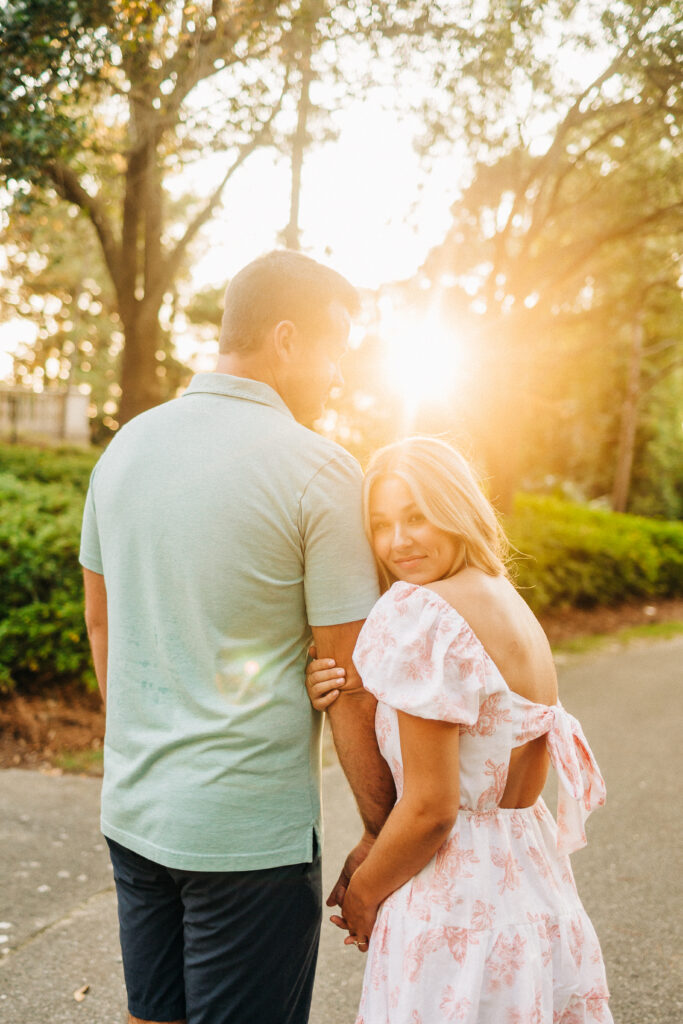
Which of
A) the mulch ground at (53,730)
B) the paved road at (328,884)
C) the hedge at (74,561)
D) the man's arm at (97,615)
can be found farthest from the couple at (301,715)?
the mulch ground at (53,730)

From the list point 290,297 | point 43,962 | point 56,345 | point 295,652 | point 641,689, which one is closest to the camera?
point 295,652

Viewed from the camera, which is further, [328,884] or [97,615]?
[328,884]

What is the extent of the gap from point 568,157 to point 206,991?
1142 centimetres

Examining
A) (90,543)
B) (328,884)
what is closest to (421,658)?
(90,543)

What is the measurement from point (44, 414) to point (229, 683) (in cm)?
2396

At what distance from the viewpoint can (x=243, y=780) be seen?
1.65 meters

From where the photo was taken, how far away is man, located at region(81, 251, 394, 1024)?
1.67 meters

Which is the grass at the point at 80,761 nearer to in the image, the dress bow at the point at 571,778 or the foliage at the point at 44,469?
the dress bow at the point at 571,778

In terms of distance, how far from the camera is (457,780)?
1739 millimetres

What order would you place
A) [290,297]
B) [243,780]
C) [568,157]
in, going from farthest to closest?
[568,157] < [290,297] < [243,780]

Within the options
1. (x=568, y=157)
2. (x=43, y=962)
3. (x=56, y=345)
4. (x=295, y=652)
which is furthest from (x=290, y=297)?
(x=56, y=345)

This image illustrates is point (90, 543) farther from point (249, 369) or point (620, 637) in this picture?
point (620, 637)

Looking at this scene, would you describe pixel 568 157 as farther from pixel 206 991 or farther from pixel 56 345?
pixel 56 345

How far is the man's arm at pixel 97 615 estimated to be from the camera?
2.16 m
